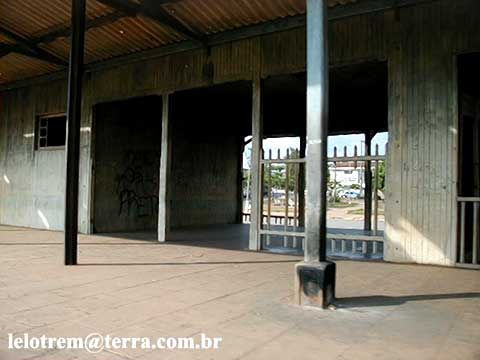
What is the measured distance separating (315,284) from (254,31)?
5804 millimetres

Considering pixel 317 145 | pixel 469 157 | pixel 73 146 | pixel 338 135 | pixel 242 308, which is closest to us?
pixel 242 308

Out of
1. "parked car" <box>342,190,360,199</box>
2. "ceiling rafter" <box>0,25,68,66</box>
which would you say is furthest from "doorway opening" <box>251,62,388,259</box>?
"parked car" <box>342,190,360,199</box>

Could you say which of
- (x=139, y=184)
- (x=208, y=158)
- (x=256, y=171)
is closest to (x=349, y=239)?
(x=256, y=171)

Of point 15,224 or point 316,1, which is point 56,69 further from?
point 316,1

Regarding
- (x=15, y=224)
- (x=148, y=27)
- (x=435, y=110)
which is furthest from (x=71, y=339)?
(x=15, y=224)

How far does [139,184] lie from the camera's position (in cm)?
1244

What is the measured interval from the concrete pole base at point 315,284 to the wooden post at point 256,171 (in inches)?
162

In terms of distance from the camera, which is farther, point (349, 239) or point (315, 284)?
point (349, 239)

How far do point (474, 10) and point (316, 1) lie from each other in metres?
3.47

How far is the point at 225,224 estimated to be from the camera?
1545 cm

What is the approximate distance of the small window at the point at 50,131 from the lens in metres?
12.4

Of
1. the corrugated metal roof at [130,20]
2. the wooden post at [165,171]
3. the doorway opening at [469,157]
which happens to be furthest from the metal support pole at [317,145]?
the wooden post at [165,171]

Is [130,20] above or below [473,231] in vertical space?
above

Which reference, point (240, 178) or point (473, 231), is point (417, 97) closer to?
point (473, 231)
